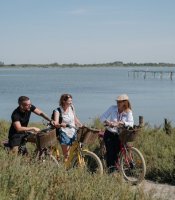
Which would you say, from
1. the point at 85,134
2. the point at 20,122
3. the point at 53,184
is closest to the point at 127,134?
the point at 85,134

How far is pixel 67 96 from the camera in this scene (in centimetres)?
917

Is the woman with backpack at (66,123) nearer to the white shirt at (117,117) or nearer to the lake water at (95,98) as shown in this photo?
the white shirt at (117,117)

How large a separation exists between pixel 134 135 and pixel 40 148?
170cm

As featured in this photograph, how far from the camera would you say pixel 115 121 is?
913 cm

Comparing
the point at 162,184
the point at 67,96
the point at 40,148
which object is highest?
the point at 67,96

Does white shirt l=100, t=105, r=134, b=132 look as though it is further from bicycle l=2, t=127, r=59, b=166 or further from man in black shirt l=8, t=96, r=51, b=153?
man in black shirt l=8, t=96, r=51, b=153

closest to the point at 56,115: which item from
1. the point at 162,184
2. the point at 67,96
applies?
the point at 67,96

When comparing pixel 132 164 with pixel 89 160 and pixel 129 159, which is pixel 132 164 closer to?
pixel 129 159

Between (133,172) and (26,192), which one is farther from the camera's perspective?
(133,172)

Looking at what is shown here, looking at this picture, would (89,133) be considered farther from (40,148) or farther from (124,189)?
(124,189)

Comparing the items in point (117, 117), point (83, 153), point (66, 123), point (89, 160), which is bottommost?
point (89, 160)

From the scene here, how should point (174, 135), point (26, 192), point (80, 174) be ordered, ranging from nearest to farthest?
point (26, 192) < point (80, 174) < point (174, 135)

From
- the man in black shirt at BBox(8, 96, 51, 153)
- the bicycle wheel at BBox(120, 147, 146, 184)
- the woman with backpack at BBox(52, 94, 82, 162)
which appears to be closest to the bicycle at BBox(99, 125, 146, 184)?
the bicycle wheel at BBox(120, 147, 146, 184)

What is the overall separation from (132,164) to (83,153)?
0.94 m
